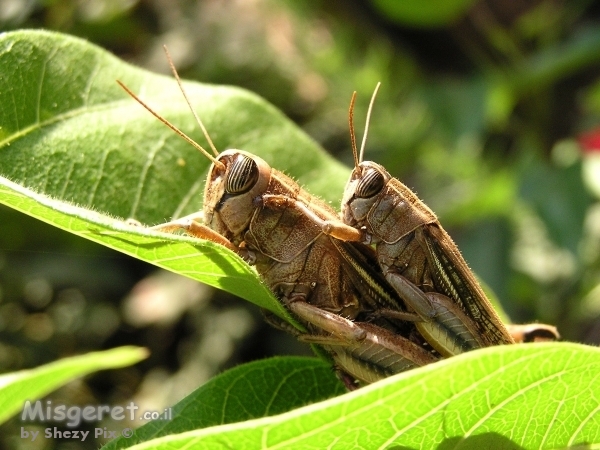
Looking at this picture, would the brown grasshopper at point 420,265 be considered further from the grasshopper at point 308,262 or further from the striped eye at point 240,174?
the striped eye at point 240,174

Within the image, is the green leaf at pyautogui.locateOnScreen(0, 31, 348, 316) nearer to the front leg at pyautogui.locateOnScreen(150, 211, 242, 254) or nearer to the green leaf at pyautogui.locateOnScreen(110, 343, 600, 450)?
the front leg at pyautogui.locateOnScreen(150, 211, 242, 254)

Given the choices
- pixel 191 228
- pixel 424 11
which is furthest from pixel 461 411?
pixel 424 11

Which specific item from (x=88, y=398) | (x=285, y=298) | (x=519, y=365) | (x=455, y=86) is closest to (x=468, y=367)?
(x=519, y=365)

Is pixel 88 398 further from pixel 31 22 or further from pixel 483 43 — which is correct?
pixel 483 43

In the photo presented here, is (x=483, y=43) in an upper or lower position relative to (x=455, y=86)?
upper

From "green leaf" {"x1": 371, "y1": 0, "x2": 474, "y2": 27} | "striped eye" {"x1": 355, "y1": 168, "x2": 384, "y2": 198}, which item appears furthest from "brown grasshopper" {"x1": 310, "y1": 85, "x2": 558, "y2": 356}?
"green leaf" {"x1": 371, "y1": 0, "x2": 474, "y2": 27}
